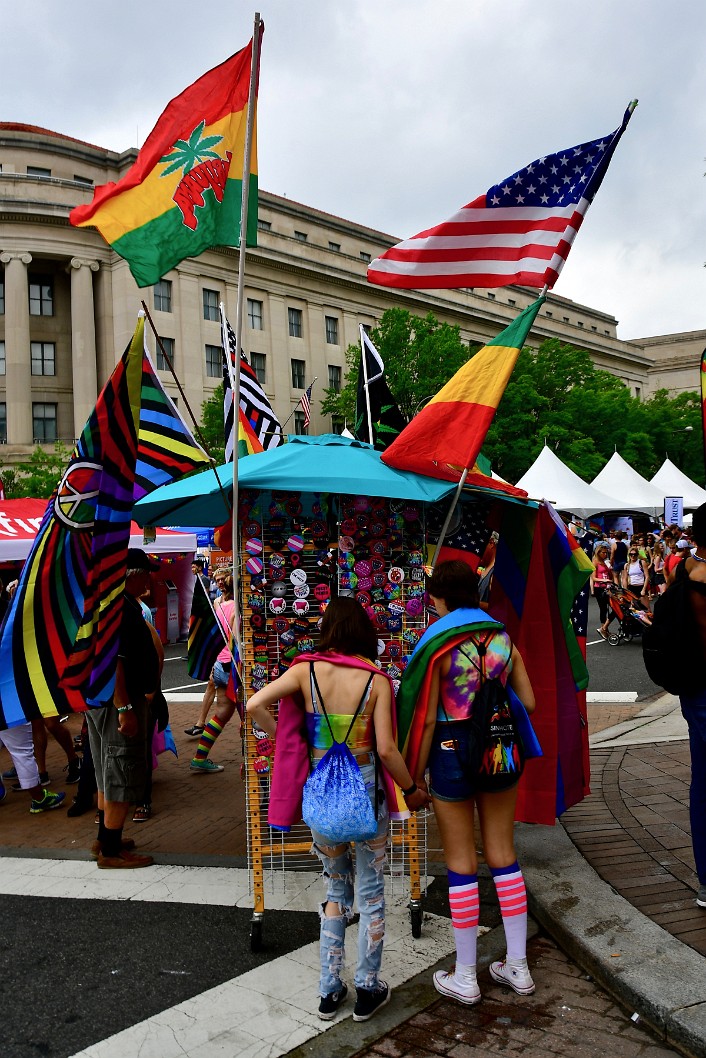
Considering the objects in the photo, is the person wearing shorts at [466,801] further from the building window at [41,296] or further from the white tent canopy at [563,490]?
the building window at [41,296]

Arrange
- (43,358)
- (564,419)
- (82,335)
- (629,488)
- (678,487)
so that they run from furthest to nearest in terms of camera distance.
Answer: (43,358) → (82,335) → (564,419) → (678,487) → (629,488)

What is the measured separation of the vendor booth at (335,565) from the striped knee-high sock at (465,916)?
67 cm

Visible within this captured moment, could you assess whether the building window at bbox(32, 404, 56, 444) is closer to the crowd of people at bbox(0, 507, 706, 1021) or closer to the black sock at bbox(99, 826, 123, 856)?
the black sock at bbox(99, 826, 123, 856)

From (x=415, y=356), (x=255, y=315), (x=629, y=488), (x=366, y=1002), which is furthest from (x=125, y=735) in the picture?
(x=255, y=315)

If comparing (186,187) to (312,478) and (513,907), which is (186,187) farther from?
(513,907)

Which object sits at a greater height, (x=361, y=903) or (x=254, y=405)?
(x=254, y=405)

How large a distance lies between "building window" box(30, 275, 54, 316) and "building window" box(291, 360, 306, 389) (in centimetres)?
1542

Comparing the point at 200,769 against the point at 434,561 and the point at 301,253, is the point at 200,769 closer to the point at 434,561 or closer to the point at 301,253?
the point at 434,561

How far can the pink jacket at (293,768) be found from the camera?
3547mm

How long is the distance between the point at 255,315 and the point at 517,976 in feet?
176

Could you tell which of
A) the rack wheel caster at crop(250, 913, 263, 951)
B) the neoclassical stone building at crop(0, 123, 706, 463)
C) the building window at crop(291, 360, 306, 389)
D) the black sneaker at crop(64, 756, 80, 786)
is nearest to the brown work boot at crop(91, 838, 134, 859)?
the rack wheel caster at crop(250, 913, 263, 951)

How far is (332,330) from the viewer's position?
5847cm

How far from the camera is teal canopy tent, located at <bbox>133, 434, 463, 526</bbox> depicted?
4.32 metres

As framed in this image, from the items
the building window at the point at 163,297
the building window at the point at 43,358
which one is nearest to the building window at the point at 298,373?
the building window at the point at 163,297
